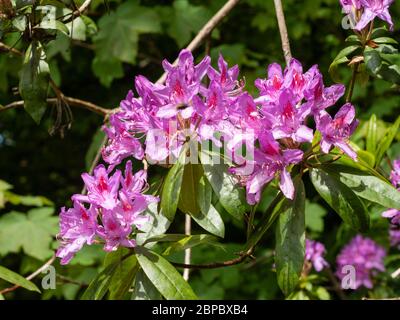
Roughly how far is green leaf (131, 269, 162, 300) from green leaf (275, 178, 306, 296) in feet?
0.85

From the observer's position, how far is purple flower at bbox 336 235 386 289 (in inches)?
131

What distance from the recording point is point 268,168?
1380mm

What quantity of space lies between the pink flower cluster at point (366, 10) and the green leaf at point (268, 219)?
0.41m

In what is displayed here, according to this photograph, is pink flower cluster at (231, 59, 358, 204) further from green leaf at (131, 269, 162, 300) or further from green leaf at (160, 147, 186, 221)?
green leaf at (131, 269, 162, 300)

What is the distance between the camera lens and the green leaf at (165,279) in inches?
55.2

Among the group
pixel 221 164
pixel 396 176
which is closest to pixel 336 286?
pixel 396 176

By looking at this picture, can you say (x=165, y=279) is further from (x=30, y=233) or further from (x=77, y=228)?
(x=30, y=233)

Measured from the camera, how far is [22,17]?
5.57ft

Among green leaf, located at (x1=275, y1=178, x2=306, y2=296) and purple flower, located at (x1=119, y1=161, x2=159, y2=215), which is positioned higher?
purple flower, located at (x1=119, y1=161, x2=159, y2=215)

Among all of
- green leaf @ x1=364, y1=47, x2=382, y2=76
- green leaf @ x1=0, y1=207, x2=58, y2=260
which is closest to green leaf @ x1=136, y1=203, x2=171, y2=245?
green leaf @ x1=364, y1=47, x2=382, y2=76

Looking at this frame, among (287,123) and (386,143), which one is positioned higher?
(386,143)

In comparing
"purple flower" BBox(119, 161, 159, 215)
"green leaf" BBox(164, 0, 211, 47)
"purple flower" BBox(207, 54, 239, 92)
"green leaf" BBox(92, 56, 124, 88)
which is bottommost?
"purple flower" BBox(119, 161, 159, 215)

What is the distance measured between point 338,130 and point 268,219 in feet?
0.81

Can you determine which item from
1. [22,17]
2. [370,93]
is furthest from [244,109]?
[370,93]
